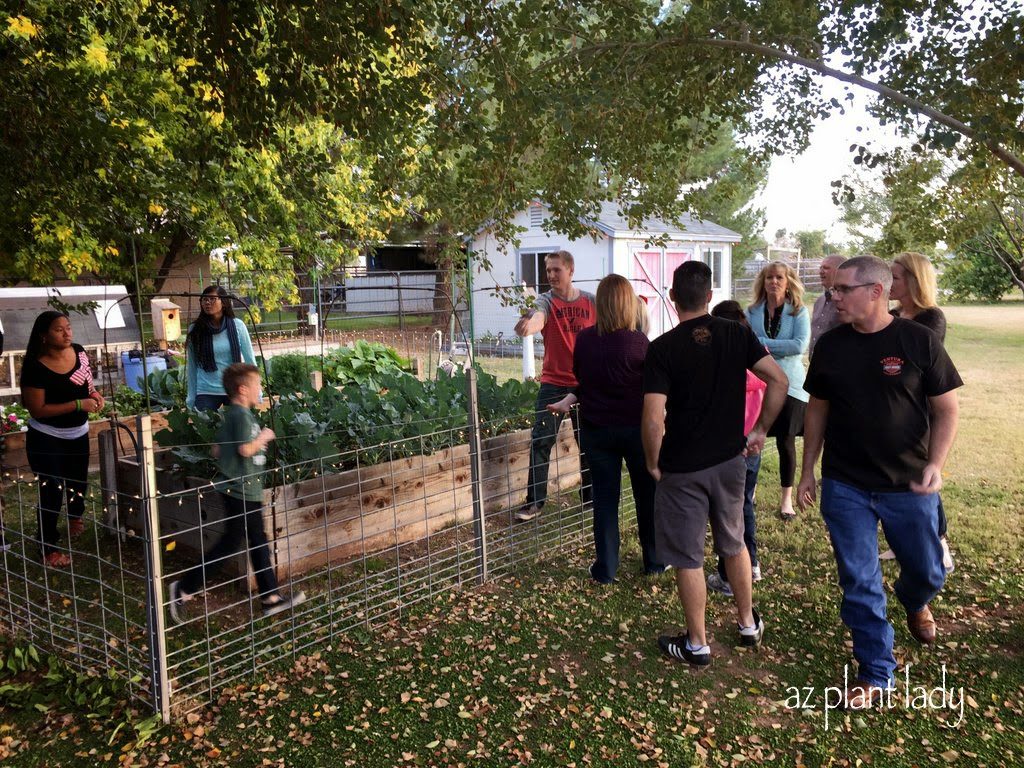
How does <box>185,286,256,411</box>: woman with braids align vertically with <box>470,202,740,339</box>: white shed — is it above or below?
below

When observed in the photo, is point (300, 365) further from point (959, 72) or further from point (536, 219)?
point (536, 219)

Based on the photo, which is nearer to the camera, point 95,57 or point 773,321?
point 773,321

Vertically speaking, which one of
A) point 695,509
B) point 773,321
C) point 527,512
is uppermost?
point 773,321

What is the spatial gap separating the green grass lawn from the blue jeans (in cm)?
24

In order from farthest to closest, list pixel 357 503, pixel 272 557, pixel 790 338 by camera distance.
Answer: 1. pixel 790 338
2. pixel 357 503
3. pixel 272 557

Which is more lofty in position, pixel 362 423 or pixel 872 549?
pixel 362 423

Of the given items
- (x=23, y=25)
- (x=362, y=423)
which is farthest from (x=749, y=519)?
A: (x=23, y=25)

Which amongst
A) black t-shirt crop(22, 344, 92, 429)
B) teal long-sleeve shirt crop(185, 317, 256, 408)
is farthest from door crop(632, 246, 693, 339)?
black t-shirt crop(22, 344, 92, 429)

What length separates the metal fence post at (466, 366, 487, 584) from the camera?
172 inches

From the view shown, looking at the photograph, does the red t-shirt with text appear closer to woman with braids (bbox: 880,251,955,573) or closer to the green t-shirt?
woman with braids (bbox: 880,251,955,573)

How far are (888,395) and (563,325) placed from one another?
8.17 ft

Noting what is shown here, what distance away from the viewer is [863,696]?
320 cm

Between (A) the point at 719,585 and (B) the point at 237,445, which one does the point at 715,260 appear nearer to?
(A) the point at 719,585

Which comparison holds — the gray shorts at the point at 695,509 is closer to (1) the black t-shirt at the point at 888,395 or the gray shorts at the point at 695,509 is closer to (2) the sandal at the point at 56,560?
(1) the black t-shirt at the point at 888,395
